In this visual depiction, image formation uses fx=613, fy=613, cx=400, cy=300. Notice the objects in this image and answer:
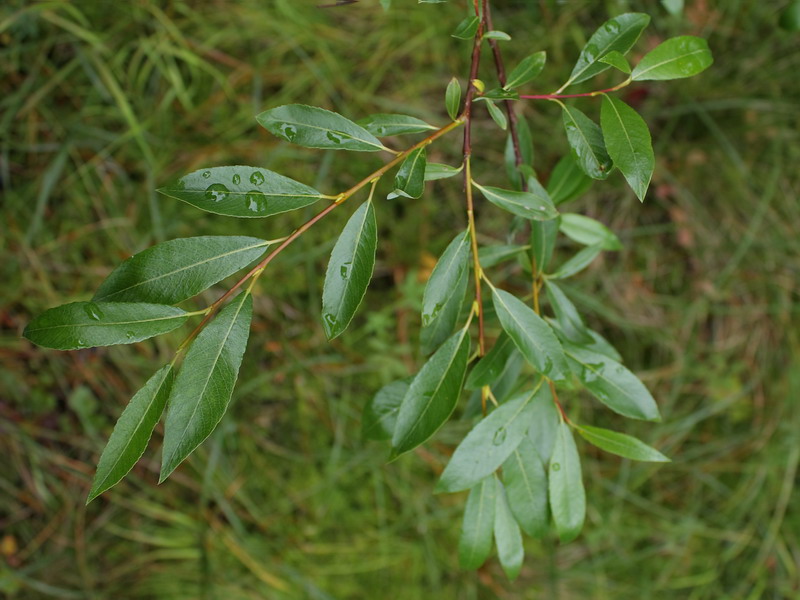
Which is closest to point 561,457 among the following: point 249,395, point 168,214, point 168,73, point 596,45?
point 596,45

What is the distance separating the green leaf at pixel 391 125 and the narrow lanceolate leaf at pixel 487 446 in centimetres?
32

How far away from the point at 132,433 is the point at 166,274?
0.47 feet

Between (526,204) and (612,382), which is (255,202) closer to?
(526,204)

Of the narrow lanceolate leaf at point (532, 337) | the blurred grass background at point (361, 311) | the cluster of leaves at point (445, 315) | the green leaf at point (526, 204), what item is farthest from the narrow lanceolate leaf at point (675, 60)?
Answer: the blurred grass background at point (361, 311)

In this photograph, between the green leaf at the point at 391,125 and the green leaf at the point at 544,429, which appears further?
the green leaf at the point at 544,429

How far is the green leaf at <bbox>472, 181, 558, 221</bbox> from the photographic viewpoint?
622 mm

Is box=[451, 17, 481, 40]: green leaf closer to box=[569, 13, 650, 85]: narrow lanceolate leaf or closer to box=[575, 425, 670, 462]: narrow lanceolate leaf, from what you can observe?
box=[569, 13, 650, 85]: narrow lanceolate leaf

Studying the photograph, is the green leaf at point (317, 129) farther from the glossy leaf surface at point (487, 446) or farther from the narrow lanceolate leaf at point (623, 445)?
the narrow lanceolate leaf at point (623, 445)

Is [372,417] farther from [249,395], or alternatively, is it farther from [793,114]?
[793,114]

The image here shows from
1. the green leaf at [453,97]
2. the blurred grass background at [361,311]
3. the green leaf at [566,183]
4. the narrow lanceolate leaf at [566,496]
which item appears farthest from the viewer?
the blurred grass background at [361,311]

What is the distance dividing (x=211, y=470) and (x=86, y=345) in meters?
1.12

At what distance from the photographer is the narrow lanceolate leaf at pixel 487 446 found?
0.66 meters

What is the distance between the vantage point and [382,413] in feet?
2.55

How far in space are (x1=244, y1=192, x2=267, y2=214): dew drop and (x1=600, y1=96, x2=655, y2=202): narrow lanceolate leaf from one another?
12.5 inches
